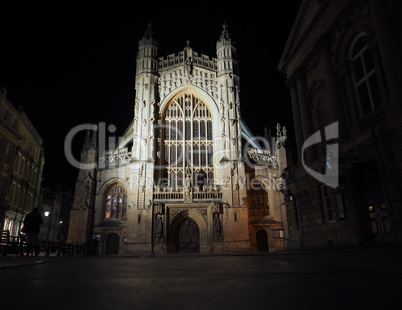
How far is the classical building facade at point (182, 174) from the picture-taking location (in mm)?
23109

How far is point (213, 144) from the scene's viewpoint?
26.6 m

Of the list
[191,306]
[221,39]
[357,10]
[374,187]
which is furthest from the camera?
[221,39]

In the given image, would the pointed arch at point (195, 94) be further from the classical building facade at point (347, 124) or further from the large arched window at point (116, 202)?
the classical building facade at point (347, 124)

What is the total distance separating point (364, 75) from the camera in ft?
37.2

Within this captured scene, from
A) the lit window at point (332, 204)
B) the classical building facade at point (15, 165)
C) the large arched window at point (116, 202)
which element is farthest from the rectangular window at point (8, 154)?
the lit window at point (332, 204)

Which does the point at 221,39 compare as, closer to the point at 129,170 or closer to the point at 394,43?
the point at 129,170

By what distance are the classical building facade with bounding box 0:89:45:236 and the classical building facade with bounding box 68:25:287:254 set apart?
5822mm

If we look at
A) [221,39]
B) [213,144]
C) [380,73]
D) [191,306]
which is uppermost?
[221,39]

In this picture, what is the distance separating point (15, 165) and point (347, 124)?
91.8ft

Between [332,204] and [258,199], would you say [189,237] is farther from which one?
[332,204]

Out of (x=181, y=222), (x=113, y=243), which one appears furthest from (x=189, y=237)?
(x=113, y=243)

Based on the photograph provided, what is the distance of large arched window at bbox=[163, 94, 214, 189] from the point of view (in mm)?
25688

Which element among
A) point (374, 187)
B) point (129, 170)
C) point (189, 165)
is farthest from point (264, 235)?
point (374, 187)

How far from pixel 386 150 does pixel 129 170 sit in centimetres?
2030
